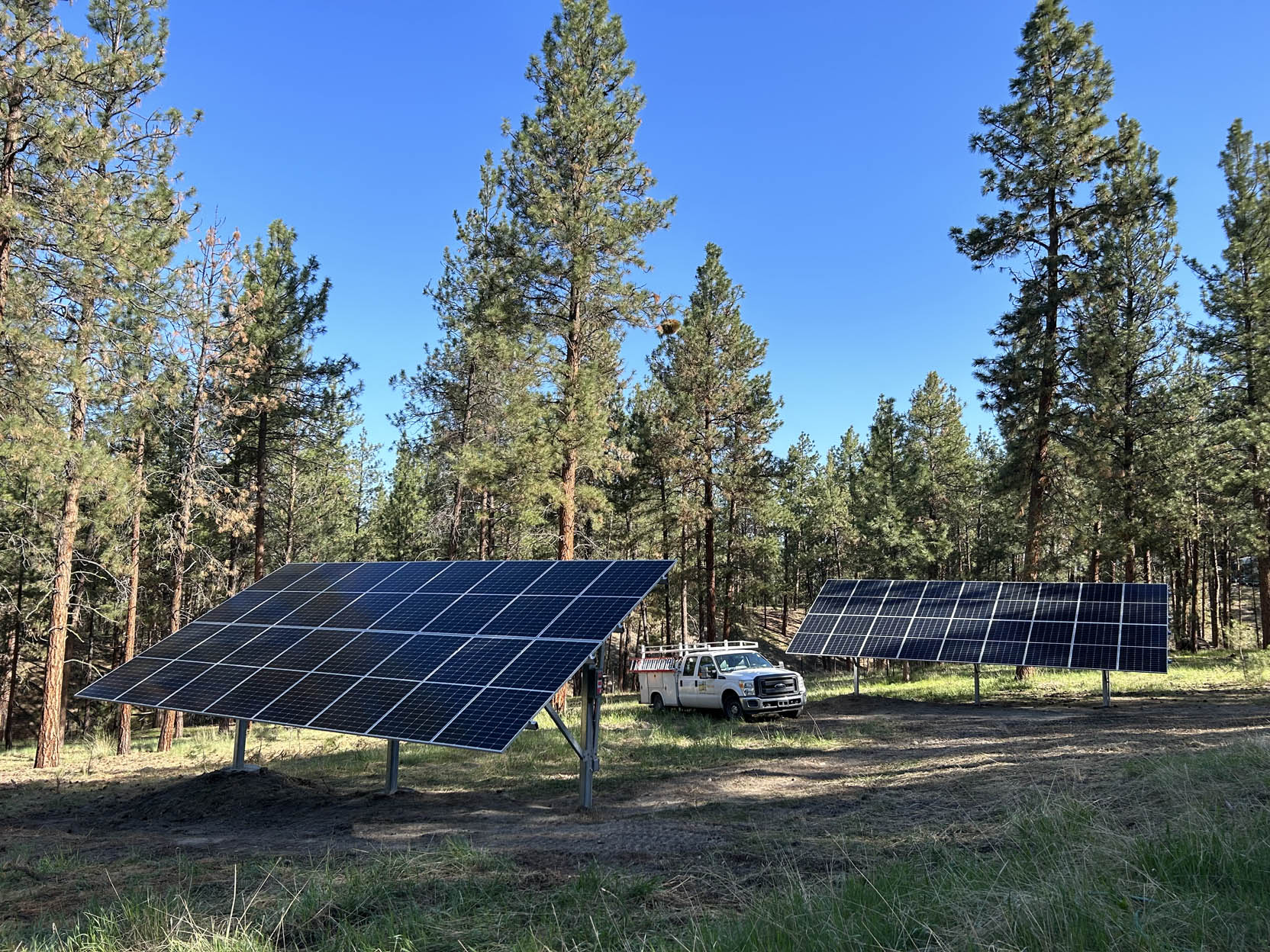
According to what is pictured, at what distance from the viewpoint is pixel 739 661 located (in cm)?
2136

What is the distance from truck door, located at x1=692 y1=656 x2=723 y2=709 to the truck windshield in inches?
9.2

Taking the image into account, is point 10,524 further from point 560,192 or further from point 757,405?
point 757,405

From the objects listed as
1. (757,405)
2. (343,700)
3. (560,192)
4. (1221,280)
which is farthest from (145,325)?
(1221,280)

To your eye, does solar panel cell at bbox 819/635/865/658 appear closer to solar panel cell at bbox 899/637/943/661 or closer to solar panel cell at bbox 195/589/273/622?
solar panel cell at bbox 899/637/943/661

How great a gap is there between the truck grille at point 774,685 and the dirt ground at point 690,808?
12.0ft

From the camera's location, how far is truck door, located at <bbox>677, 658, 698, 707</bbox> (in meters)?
21.6

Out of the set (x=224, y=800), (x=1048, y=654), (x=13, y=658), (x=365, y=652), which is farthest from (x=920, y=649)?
(x=13, y=658)

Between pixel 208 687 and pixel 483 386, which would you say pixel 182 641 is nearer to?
pixel 208 687

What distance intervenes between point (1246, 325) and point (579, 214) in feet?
86.8

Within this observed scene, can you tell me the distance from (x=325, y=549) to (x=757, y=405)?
24603 millimetres

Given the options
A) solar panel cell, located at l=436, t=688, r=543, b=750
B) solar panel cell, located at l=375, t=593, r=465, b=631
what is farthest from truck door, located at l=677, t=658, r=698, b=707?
solar panel cell, located at l=436, t=688, r=543, b=750

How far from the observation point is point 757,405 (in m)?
34.6

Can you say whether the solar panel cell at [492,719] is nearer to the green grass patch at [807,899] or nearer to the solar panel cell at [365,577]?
the green grass patch at [807,899]

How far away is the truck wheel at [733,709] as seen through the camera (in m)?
19.9
